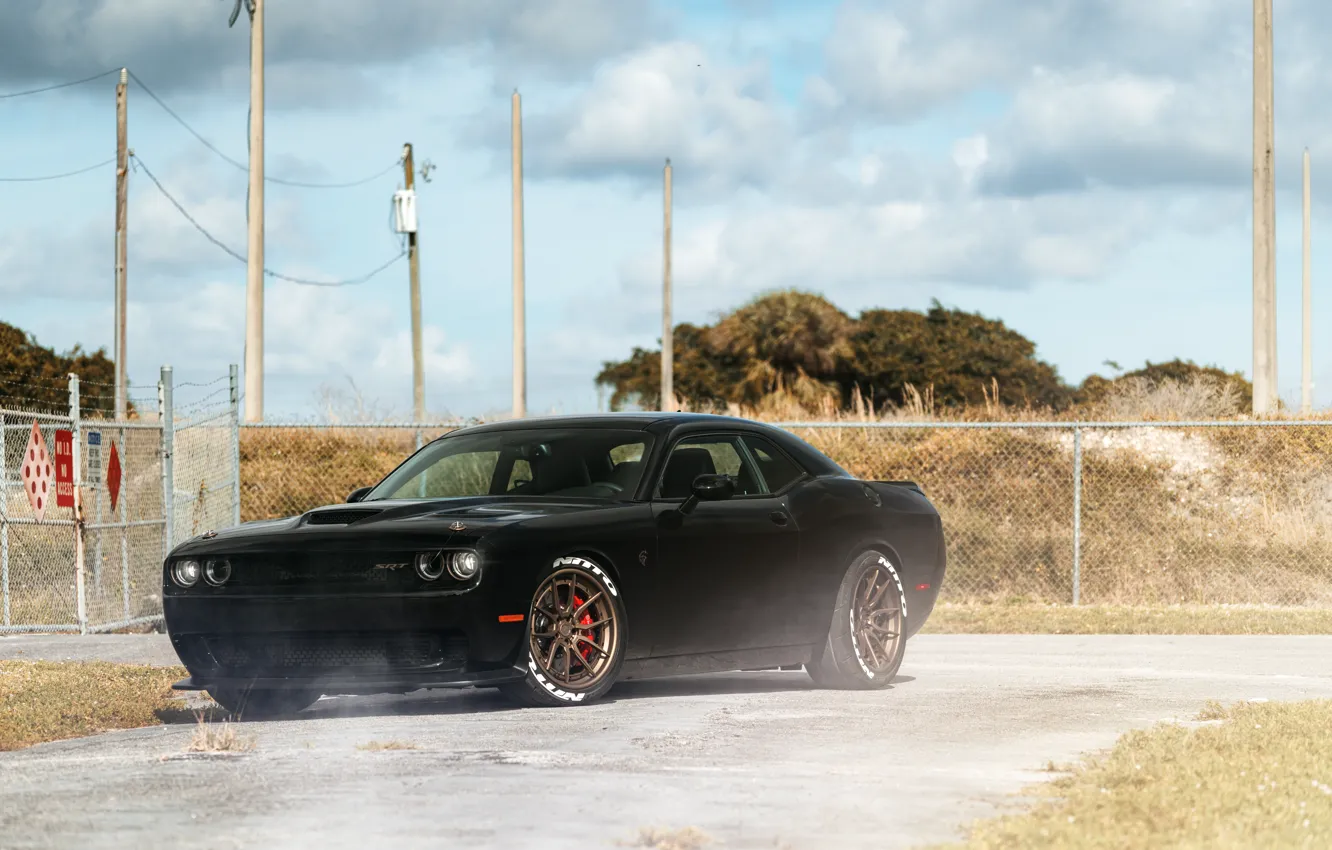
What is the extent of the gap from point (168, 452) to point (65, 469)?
1110 mm

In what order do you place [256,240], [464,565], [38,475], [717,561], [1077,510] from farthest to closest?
1. [256,240]
2. [1077,510]
3. [38,475]
4. [717,561]
5. [464,565]

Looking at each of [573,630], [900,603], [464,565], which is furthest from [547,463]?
[900,603]

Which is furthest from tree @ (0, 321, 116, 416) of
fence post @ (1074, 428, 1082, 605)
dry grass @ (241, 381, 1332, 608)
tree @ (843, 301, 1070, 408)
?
fence post @ (1074, 428, 1082, 605)

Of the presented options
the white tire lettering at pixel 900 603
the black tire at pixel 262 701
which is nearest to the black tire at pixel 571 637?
the black tire at pixel 262 701

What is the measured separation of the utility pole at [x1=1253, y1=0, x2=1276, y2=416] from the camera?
78.5 feet

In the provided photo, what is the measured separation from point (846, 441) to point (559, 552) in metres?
13.2

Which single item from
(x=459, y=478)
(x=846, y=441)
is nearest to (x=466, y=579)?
(x=459, y=478)

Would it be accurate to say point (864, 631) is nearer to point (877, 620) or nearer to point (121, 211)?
point (877, 620)

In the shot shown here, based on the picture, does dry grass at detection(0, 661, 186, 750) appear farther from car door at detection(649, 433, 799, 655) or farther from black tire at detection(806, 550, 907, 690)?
black tire at detection(806, 550, 907, 690)

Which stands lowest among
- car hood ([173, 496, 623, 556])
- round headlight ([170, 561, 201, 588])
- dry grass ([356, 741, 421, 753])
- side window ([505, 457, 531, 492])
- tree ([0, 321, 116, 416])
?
dry grass ([356, 741, 421, 753])

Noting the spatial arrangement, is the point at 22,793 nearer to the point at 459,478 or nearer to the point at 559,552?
the point at 559,552

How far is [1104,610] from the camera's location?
18.1 meters

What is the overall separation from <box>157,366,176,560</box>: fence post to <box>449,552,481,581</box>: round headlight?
856 cm

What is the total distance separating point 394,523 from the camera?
877 cm
